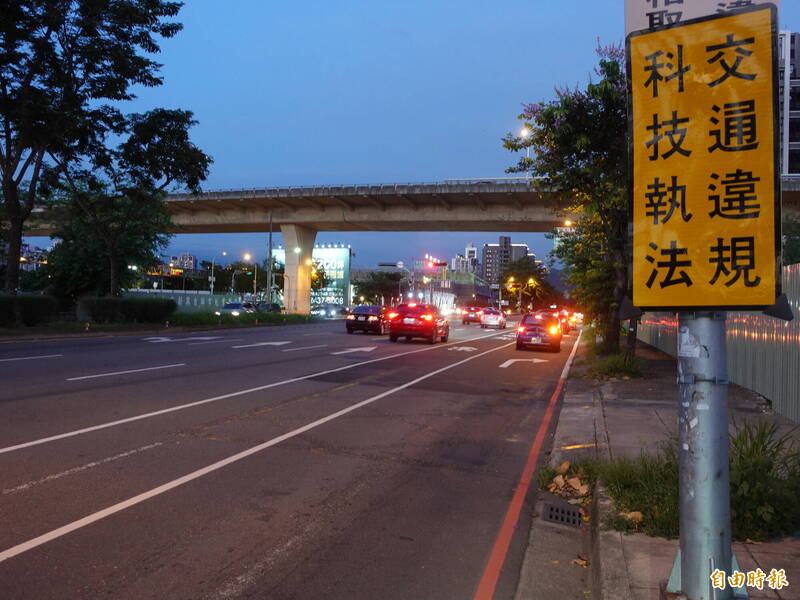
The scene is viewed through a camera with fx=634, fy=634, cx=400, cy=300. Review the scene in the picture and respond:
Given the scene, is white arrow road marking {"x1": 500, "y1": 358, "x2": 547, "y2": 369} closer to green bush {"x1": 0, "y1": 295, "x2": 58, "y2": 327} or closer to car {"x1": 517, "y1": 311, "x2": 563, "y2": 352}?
car {"x1": 517, "y1": 311, "x2": 563, "y2": 352}

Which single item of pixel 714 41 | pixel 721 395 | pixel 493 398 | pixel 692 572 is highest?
pixel 714 41

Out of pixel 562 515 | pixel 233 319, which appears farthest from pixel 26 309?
pixel 562 515

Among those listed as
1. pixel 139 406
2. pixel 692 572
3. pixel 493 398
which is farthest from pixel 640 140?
pixel 493 398

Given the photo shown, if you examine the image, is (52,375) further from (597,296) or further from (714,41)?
(597,296)

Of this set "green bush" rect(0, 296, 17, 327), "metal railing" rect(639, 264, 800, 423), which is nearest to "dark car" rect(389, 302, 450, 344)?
"metal railing" rect(639, 264, 800, 423)

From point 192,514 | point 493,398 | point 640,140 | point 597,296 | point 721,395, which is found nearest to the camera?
point 721,395

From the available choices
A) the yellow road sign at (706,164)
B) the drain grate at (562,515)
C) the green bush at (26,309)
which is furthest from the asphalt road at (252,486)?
the green bush at (26,309)

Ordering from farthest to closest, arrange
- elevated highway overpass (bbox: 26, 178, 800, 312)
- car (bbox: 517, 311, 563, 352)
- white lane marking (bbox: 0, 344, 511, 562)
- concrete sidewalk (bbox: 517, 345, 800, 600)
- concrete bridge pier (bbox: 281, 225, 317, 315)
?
concrete bridge pier (bbox: 281, 225, 317, 315) → elevated highway overpass (bbox: 26, 178, 800, 312) → car (bbox: 517, 311, 563, 352) → white lane marking (bbox: 0, 344, 511, 562) → concrete sidewalk (bbox: 517, 345, 800, 600)

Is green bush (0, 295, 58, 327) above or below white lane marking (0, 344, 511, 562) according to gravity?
above

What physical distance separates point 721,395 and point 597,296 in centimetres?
1915

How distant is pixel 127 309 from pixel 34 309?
5646 mm

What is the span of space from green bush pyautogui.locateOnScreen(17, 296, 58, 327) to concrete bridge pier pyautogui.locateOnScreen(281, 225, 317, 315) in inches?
938

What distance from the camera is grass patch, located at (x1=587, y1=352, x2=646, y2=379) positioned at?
15695mm

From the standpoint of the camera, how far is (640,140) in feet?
10.8
